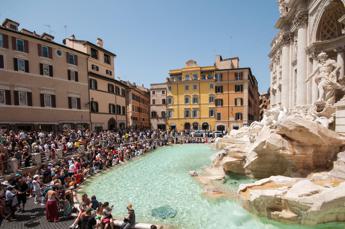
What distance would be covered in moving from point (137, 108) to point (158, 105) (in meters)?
5.01

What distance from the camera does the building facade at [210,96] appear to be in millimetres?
39906

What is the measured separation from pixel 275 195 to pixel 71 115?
23.6 meters

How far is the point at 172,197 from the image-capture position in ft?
32.7

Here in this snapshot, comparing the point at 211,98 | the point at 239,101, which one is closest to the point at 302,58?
the point at 239,101

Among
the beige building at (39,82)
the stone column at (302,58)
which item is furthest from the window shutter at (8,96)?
the stone column at (302,58)

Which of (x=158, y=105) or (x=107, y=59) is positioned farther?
(x=158, y=105)

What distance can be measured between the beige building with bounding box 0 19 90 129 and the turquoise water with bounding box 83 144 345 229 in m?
11.6

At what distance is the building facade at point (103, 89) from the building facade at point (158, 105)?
12673 mm

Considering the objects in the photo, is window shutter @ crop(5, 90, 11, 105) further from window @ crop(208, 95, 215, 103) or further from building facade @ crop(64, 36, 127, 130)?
window @ crop(208, 95, 215, 103)

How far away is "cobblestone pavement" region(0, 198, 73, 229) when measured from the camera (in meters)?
6.73

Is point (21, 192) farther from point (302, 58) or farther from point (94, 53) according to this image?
point (94, 53)

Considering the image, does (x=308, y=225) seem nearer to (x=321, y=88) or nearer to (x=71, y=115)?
(x=321, y=88)

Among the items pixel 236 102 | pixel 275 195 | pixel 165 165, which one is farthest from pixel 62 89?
pixel 236 102

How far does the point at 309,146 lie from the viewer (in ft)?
32.2
